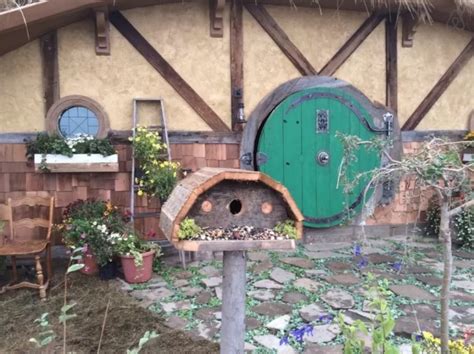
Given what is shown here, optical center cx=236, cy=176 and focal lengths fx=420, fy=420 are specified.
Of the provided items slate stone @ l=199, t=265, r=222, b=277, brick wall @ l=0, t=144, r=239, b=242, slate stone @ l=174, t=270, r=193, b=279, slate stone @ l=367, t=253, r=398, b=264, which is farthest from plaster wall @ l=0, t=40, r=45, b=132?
slate stone @ l=367, t=253, r=398, b=264

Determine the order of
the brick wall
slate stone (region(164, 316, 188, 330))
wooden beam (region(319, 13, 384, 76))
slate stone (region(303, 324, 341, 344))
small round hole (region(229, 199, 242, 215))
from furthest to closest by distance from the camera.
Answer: wooden beam (region(319, 13, 384, 76)), the brick wall, slate stone (region(164, 316, 188, 330)), slate stone (region(303, 324, 341, 344)), small round hole (region(229, 199, 242, 215))

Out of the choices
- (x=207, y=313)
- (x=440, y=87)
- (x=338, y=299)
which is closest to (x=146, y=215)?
(x=207, y=313)

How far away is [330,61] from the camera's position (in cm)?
505

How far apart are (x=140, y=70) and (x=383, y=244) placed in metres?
3.47

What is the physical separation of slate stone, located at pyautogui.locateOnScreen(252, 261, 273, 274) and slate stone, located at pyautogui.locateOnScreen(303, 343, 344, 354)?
1.46 meters

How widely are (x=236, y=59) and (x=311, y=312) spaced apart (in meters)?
2.89

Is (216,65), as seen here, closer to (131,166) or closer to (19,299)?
(131,166)

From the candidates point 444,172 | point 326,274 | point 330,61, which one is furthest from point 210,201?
point 330,61

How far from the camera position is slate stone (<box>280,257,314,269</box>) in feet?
14.0

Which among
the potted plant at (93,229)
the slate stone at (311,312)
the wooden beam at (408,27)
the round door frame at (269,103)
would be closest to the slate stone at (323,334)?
the slate stone at (311,312)

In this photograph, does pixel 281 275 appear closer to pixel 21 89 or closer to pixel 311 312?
pixel 311 312

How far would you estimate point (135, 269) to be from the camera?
3.82m

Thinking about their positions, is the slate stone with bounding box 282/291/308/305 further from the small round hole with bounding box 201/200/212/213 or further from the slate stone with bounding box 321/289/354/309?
the small round hole with bounding box 201/200/212/213

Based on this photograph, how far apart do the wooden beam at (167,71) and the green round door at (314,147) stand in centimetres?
60
